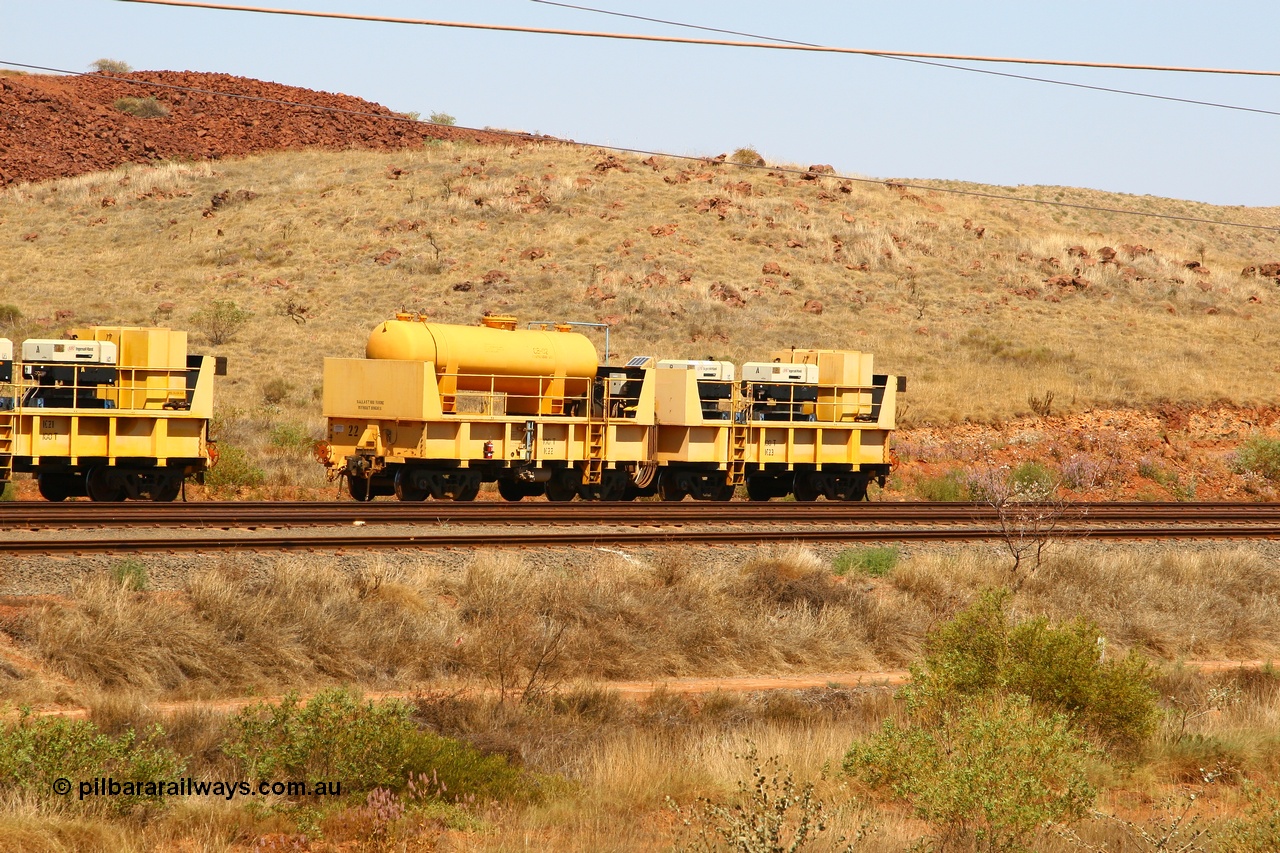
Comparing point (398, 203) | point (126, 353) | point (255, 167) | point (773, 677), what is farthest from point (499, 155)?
point (773, 677)

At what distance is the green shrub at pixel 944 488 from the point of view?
102 feet

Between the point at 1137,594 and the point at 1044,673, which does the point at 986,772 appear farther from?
the point at 1137,594

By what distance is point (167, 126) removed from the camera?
3361 inches

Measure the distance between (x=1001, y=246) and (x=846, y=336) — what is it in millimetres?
20151

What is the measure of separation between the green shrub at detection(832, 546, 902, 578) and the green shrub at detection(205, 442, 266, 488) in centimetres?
1346

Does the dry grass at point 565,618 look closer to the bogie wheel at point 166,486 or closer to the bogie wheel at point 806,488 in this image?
the bogie wheel at point 806,488

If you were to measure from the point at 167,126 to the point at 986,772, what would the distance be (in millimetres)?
87192

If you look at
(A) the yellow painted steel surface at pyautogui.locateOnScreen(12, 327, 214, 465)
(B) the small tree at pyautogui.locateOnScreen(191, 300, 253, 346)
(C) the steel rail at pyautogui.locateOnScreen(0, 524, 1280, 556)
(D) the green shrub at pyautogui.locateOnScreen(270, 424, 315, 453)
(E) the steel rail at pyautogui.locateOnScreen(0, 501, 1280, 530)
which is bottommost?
(C) the steel rail at pyautogui.locateOnScreen(0, 524, 1280, 556)

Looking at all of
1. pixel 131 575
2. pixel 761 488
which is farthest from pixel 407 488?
pixel 131 575

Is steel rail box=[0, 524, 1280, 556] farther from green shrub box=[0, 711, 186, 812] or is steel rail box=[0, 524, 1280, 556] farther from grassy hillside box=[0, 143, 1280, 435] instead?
grassy hillside box=[0, 143, 1280, 435]

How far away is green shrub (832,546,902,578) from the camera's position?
18.0m

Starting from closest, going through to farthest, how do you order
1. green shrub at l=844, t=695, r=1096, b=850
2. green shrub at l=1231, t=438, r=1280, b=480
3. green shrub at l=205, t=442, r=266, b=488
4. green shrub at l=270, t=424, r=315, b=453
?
green shrub at l=844, t=695, r=1096, b=850 → green shrub at l=205, t=442, r=266, b=488 → green shrub at l=270, t=424, r=315, b=453 → green shrub at l=1231, t=438, r=1280, b=480

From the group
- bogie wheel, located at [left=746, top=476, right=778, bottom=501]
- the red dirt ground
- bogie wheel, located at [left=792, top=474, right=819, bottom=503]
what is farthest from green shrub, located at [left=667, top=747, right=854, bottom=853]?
the red dirt ground

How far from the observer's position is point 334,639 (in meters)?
13.4
